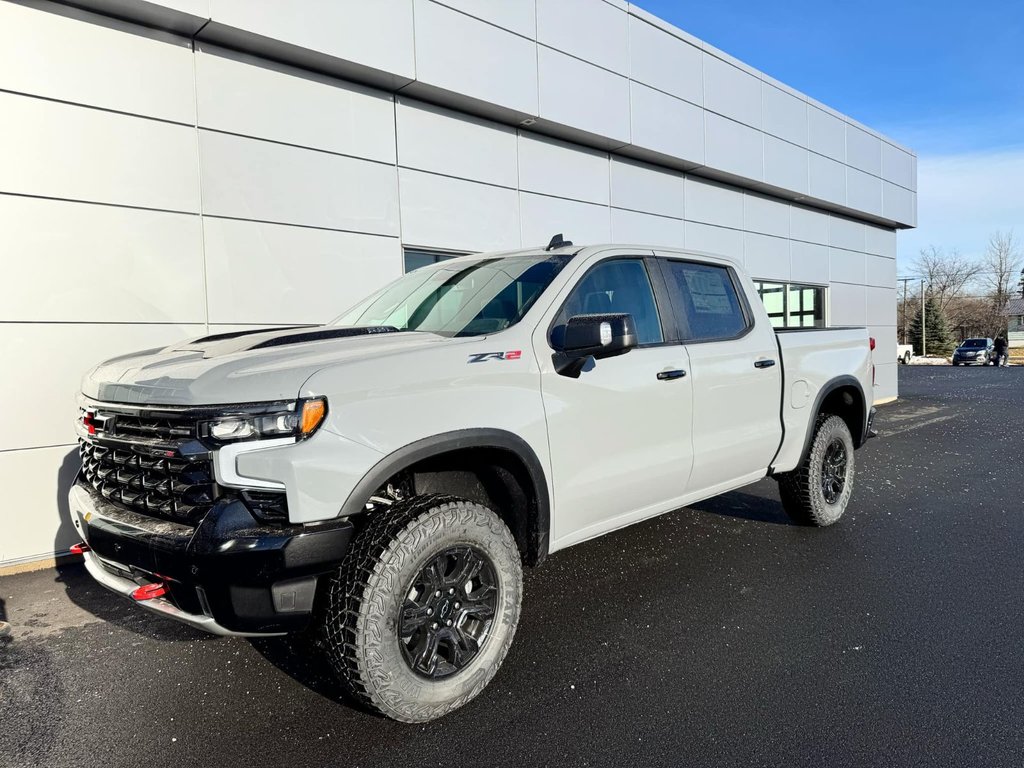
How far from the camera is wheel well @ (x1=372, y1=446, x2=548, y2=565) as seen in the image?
315 cm

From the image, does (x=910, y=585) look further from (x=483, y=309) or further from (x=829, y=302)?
(x=829, y=302)

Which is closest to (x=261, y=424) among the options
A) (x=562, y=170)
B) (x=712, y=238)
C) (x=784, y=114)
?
(x=562, y=170)

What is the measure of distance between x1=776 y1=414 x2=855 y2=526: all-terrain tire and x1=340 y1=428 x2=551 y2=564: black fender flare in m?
2.70

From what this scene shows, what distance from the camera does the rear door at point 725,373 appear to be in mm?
4164

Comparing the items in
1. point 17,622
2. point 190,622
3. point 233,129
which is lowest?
point 17,622

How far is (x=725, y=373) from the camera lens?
14.1 feet

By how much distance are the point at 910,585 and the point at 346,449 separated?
3.61 m

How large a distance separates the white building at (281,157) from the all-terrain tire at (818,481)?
4.72 m

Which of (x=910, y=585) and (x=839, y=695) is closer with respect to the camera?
(x=839, y=695)

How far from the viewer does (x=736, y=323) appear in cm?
465

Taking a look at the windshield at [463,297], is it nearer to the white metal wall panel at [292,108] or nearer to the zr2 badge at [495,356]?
the zr2 badge at [495,356]

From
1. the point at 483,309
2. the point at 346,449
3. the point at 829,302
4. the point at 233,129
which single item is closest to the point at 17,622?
the point at 346,449

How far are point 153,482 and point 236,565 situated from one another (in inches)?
23.6

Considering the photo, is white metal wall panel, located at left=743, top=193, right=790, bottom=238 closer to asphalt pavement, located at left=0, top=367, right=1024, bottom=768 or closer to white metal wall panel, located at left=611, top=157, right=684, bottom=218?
white metal wall panel, located at left=611, top=157, right=684, bottom=218
